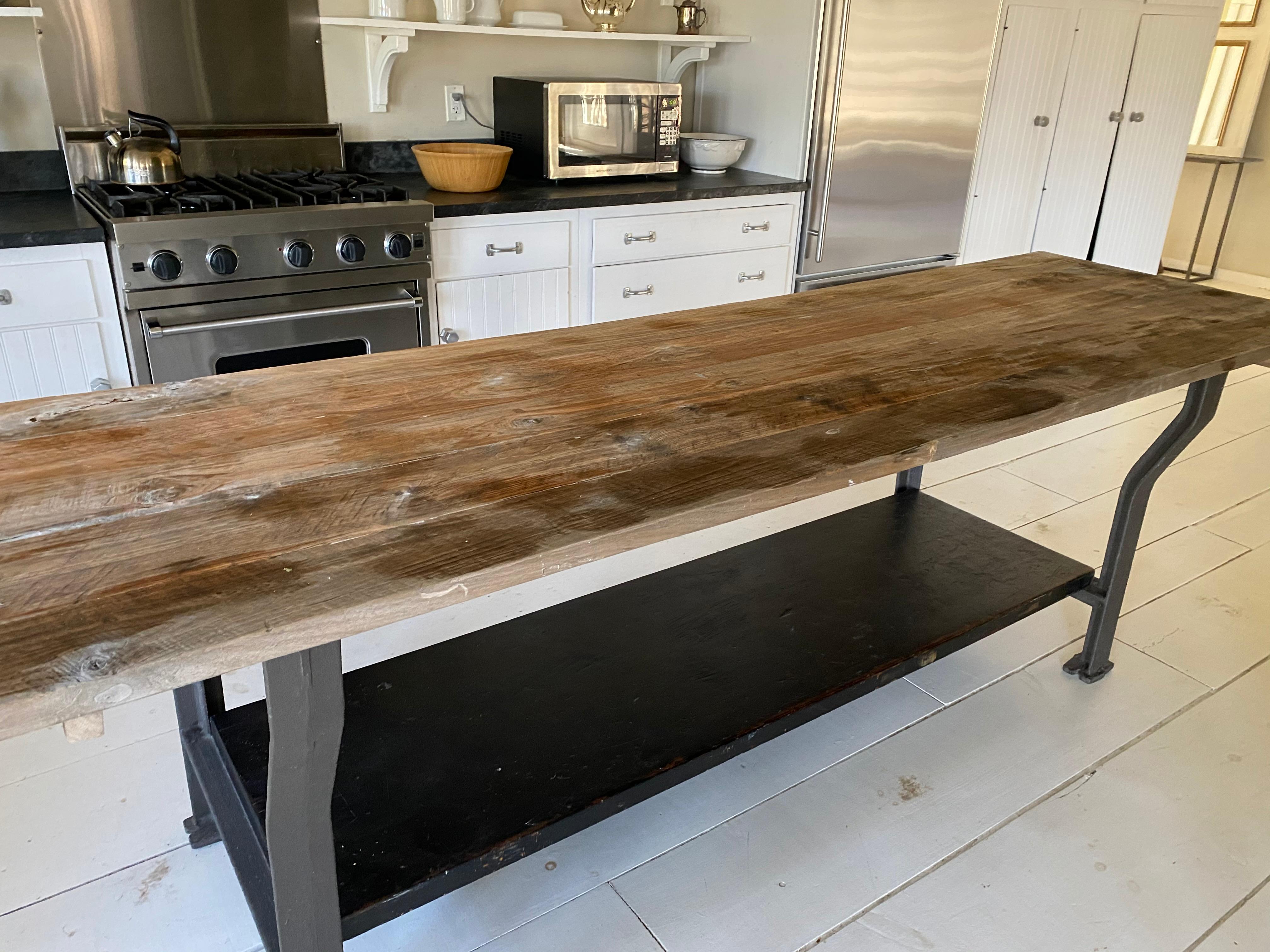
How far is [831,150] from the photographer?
11.5 feet

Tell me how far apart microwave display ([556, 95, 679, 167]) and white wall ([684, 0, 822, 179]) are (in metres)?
0.42

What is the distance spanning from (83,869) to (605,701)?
0.93m

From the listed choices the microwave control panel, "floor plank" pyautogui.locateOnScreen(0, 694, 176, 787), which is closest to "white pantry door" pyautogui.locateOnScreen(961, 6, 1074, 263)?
the microwave control panel

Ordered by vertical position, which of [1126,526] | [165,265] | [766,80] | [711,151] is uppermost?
[766,80]

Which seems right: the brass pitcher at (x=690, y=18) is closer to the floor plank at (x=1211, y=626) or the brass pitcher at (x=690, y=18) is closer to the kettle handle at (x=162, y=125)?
the kettle handle at (x=162, y=125)

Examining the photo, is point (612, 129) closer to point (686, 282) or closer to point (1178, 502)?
point (686, 282)

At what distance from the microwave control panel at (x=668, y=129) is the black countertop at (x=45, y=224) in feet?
6.08

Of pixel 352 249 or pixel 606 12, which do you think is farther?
pixel 606 12

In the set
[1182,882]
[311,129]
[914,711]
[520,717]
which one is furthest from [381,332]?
[1182,882]

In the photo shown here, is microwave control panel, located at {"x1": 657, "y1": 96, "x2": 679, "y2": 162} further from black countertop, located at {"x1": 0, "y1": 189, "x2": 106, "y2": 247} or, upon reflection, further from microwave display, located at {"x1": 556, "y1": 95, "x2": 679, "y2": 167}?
black countertop, located at {"x1": 0, "y1": 189, "x2": 106, "y2": 247}

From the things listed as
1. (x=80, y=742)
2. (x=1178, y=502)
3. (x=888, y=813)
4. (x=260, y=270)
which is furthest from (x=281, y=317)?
(x=1178, y=502)

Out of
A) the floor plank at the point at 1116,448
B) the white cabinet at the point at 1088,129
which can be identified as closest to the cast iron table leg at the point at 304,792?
the floor plank at the point at 1116,448

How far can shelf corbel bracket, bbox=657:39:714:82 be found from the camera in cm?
363

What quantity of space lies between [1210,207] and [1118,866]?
5913 millimetres
